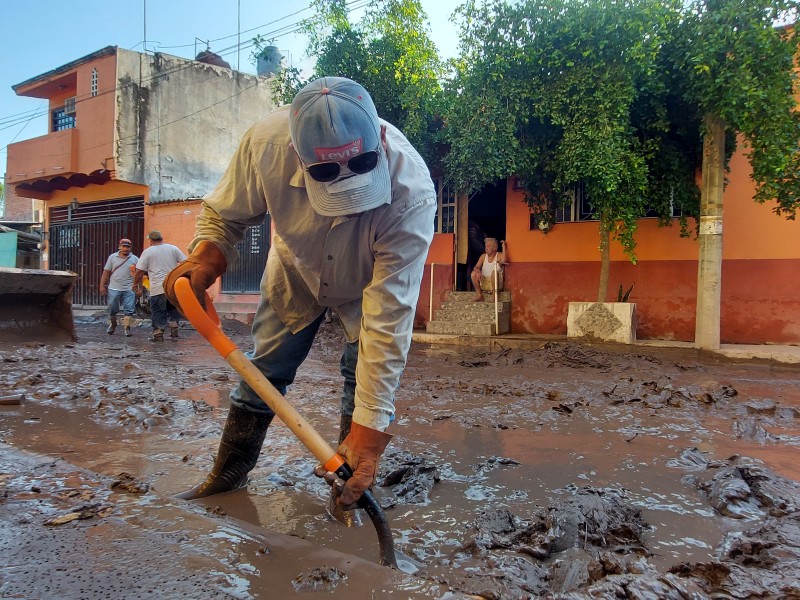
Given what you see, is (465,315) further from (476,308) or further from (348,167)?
(348,167)

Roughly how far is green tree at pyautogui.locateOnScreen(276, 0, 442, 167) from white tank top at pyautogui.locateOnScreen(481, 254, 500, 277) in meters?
2.04

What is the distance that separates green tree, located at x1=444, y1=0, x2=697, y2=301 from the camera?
7.52 metres

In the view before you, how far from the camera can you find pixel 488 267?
402 inches

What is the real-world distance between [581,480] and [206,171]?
17.2m

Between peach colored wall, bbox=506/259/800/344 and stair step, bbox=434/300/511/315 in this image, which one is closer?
peach colored wall, bbox=506/259/800/344

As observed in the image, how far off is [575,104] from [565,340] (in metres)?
3.39

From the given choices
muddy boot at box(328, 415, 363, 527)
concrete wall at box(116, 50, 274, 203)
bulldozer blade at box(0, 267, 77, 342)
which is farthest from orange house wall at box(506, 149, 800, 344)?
concrete wall at box(116, 50, 274, 203)

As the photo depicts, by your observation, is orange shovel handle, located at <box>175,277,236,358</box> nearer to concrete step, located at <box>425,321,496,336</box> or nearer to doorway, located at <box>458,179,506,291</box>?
concrete step, located at <box>425,321,496,336</box>

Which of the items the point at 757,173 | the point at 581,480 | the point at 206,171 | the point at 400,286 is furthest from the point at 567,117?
the point at 206,171

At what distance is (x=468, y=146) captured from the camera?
8555 millimetres

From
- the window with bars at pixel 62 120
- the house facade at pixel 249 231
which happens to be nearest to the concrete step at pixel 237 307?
the house facade at pixel 249 231

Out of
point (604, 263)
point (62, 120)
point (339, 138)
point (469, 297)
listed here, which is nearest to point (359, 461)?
point (339, 138)

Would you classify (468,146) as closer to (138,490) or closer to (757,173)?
(757,173)

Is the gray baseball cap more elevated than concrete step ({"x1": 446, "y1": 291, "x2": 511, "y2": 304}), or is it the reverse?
the gray baseball cap
